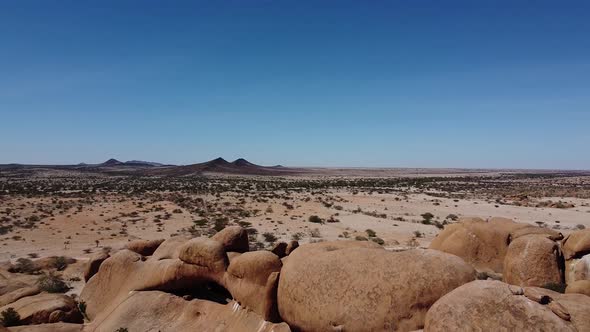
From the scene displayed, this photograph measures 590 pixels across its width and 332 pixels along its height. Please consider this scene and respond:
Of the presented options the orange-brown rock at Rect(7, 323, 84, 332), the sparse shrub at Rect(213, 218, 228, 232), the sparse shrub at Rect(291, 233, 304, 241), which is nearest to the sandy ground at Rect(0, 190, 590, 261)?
the sparse shrub at Rect(291, 233, 304, 241)

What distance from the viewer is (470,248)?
61.6 feet

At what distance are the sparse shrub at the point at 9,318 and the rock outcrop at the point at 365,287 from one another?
7575 mm

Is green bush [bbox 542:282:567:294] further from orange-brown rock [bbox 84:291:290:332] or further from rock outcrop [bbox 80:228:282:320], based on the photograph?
orange-brown rock [bbox 84:291:290:332]

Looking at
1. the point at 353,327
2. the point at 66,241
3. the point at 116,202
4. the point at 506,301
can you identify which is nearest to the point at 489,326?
the point at 506,301

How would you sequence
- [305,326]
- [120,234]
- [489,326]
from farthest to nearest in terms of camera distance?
[120,234] < [305,326] < [489,326]

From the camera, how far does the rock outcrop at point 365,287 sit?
905 centimetres

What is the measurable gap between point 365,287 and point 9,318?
1002 centimetres

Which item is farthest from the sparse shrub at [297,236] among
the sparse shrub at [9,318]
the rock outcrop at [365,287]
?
the sparse shrub at [9,318]

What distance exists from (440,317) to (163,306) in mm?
8647

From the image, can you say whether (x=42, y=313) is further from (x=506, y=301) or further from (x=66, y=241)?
(x=66, y=241)

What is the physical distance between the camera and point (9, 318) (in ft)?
38.0

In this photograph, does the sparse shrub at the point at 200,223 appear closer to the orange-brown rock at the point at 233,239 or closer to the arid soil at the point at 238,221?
the arid soil at the point at 238,221

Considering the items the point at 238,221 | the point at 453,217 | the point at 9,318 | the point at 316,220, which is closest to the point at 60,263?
the point at 9,318

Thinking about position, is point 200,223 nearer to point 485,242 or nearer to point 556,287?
point 485,242
